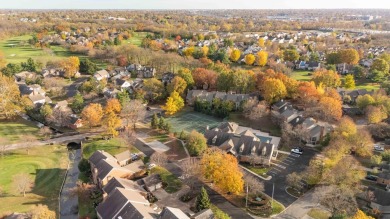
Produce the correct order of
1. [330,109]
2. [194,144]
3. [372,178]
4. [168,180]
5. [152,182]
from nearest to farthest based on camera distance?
[152,182]
[372,178]
[168,180]
[194,144]
[330,109]

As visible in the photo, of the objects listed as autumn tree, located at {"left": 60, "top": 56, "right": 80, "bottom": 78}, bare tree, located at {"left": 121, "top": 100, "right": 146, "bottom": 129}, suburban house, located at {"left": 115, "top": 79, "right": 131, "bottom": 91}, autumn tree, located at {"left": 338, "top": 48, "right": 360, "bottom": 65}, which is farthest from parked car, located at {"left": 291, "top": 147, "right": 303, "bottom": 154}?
autumn tree, located at {"left": 60, "top": 56, "right": 80, "bottom": 78}

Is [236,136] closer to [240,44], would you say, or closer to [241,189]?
[241,189]

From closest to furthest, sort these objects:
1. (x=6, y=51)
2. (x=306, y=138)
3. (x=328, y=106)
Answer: (x=306, y=138), (x=328, y=106), (x=6, y=51)

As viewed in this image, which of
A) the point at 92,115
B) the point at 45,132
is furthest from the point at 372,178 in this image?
the point at 45,132

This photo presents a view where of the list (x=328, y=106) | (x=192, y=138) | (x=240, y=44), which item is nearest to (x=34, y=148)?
(x=192, y=138)

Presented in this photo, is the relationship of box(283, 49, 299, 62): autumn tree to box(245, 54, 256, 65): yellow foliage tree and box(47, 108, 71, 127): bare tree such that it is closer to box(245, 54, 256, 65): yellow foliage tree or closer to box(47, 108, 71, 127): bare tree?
box(245, 54, 256, 65): yellow foliage tree

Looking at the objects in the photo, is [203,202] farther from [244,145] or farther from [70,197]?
[70,197]
